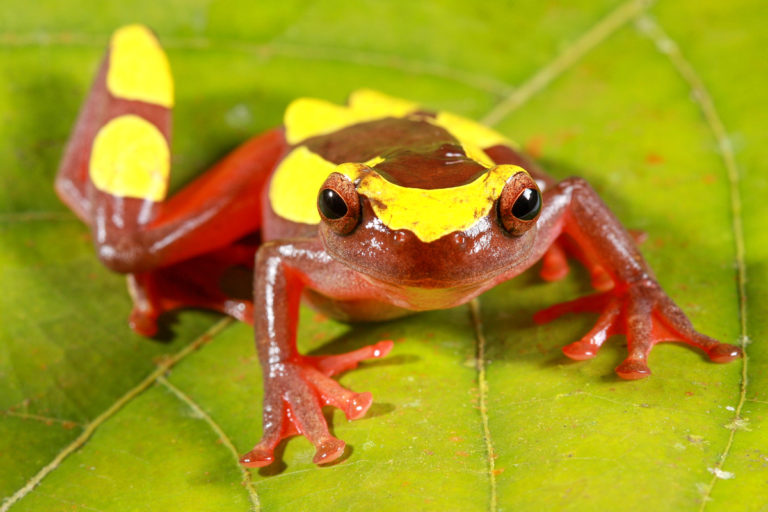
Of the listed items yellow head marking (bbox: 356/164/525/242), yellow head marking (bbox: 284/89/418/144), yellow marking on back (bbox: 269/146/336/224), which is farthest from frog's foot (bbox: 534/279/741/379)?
yellow head marking (bbox: 284/89/418/144)

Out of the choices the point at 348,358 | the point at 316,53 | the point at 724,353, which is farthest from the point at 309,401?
the point at 316,53

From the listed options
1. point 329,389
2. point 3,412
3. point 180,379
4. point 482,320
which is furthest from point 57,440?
point 482,320

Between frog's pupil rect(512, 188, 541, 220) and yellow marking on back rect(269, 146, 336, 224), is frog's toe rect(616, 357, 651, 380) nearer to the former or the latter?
frog's pupil rect(512, 188, 541, 220)

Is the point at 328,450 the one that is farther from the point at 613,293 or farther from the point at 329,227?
the point at 613,293

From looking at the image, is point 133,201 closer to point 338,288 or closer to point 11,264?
point 11,264

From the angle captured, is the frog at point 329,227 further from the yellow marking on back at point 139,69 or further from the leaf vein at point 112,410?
the leaf vein at point 112,410
